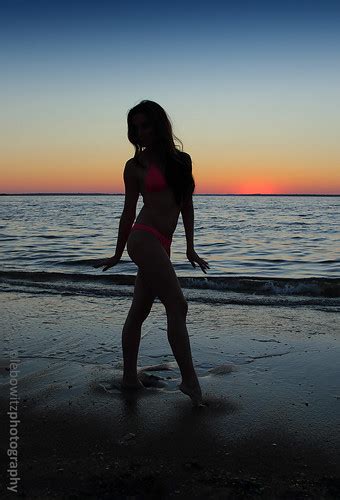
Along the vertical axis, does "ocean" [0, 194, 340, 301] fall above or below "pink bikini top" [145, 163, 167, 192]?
below

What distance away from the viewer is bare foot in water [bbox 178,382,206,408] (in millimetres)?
3361

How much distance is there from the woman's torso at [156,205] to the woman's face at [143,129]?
10cm

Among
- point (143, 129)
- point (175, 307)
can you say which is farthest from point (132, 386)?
point (143, 129)

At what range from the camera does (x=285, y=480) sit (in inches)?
94.2

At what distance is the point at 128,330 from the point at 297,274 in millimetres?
8157

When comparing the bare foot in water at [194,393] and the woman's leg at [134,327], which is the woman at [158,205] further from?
the woman's leg at [134,327]

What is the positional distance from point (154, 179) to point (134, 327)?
1144mm

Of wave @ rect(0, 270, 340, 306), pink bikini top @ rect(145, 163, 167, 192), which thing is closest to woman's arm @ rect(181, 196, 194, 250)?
pink bikini top @ rect(145, 163, 167, 192)

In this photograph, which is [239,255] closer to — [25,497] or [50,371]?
[50,371]

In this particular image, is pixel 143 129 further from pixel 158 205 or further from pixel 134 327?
pixel 134 327

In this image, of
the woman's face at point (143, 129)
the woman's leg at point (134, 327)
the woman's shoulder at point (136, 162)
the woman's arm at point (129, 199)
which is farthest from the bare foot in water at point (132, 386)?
Answer: the woman's face at point (143, 129)

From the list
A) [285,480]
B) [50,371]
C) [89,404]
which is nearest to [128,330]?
[89,404]

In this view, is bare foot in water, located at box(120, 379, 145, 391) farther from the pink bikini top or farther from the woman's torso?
the pink bikini top

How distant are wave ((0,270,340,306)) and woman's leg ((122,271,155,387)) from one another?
3.92m
